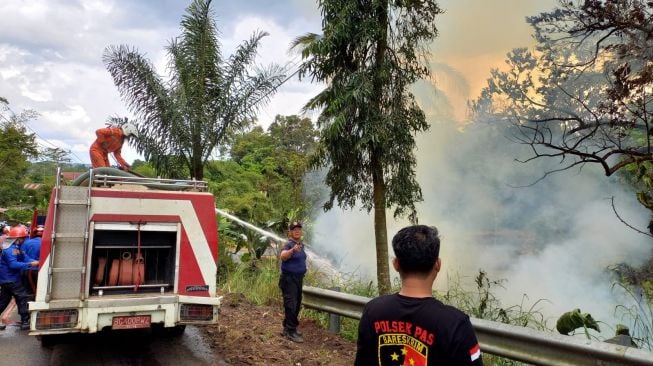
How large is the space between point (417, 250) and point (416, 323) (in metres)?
0.28

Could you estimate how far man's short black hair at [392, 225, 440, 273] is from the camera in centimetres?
184

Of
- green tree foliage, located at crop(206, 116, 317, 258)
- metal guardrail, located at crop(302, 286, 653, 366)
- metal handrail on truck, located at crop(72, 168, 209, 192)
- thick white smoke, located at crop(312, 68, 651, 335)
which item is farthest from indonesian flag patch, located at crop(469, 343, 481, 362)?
thick white smoke, located at crop(312, 68, 651, 335)

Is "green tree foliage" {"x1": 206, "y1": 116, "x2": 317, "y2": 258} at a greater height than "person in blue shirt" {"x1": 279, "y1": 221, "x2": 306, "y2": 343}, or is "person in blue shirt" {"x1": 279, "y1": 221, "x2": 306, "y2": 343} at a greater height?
"green tree foliage" {"x1": 206, "y1": 116, "x2": 317, "y2": 258}

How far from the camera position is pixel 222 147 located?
12.6 meters

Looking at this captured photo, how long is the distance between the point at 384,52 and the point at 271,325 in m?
5.56

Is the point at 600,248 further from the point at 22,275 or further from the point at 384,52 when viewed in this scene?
the point at 22,275

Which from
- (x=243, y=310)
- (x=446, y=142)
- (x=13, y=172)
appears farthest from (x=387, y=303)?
(x=13, y=172)

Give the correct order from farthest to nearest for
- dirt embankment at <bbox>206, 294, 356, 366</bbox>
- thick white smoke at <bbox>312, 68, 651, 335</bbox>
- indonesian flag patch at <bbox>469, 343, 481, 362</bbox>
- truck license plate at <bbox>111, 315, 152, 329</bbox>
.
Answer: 1. thick white smoke at <bbox>312, 68, 651, 335</bbox>
2. dirt embankment at <bbox>206, 294, 356, 366</bbox>
3. truck license plate at <bbox>111, 315, 152, 329</bbox>
4. indonesian flag patch at <bbox>469, 343, 481, 362</bbox>

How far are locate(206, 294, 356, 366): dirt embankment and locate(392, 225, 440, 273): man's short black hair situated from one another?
3372mm

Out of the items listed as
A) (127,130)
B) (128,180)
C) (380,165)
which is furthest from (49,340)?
(380,165)

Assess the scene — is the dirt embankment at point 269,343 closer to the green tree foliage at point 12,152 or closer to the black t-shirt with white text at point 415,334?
the black t-shirt with white text at point 415,334

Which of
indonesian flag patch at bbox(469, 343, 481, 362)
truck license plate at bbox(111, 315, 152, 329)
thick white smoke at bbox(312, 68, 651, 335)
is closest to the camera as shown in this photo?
indonesian flag patch at bbox(469, 343, 481, 362)

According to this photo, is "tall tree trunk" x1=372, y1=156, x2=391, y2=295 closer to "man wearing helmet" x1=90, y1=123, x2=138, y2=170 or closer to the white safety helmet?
the white safety helmet

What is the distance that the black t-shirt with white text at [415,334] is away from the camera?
173 cm
